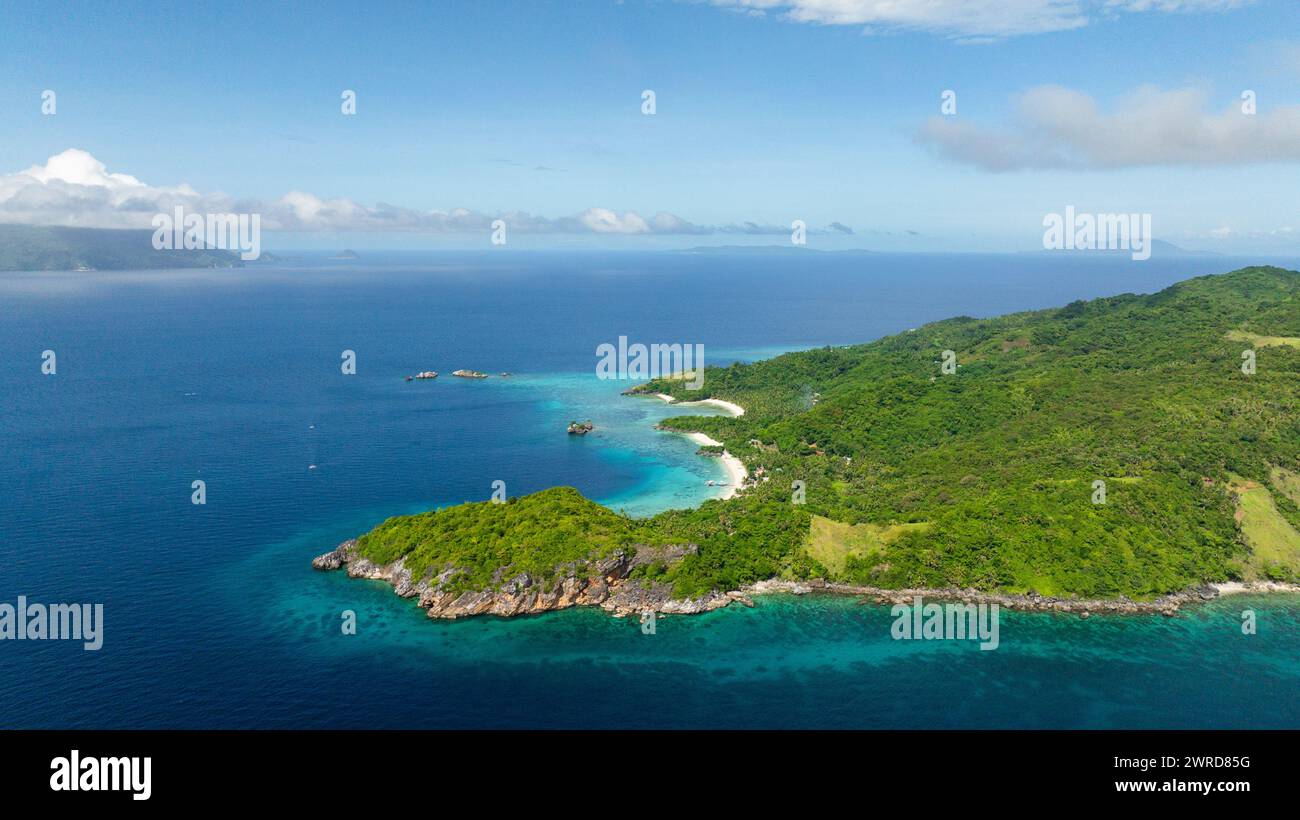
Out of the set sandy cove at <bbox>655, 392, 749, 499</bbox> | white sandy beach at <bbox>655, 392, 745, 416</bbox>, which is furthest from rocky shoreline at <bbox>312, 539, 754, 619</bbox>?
white sandy beach at <bbox>655, 392, 745, 416</bbox>

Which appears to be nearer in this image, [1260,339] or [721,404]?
[1260,339]

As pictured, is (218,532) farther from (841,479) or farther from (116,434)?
(841,479)

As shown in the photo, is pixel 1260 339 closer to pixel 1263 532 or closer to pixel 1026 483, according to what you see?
pixel 1263 532

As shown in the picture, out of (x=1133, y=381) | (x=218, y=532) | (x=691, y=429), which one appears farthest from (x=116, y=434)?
(x=1133, y=381)

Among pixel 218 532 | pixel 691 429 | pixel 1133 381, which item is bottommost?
pixel 218 532

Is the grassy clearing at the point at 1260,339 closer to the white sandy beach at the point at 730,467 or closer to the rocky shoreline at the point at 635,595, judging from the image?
the rocky shoreline at the point at 635,595

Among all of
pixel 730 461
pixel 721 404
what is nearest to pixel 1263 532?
pixel 730 461
